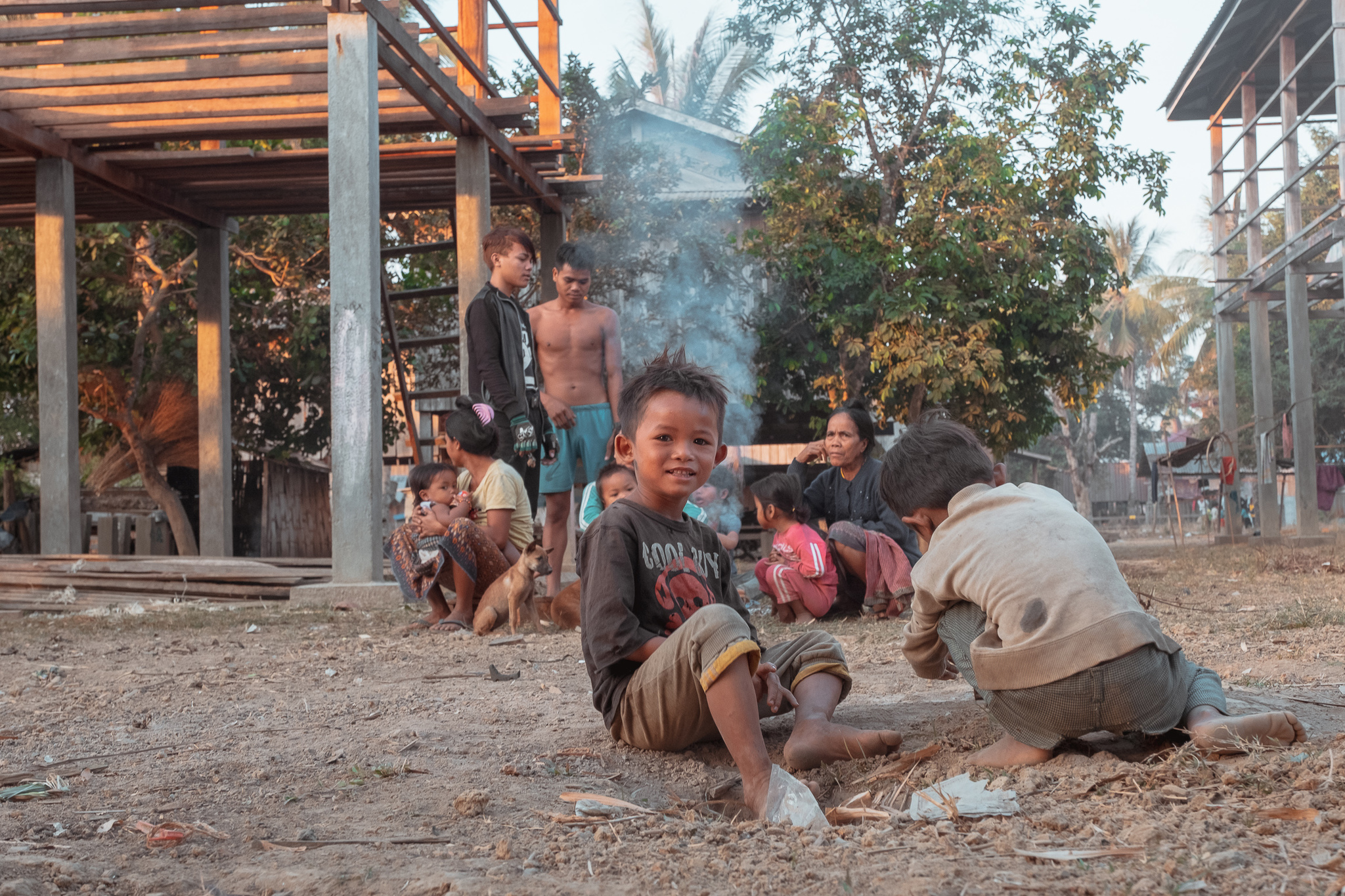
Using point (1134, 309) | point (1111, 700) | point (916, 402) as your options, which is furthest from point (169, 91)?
point (1134, 309)

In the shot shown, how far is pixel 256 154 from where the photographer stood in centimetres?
887

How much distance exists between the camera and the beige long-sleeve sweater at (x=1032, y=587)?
2229 millimetres

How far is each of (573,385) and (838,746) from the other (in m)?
4.22

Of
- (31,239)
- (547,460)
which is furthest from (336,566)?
(31,239)

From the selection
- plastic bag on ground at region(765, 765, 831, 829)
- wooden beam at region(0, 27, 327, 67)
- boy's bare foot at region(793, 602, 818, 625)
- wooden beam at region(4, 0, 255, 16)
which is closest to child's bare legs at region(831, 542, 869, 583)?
boy's bare foot at region(793, 602, 818, 625)

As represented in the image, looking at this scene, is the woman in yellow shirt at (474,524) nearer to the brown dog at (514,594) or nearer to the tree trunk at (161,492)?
the brown dog at (514,594)

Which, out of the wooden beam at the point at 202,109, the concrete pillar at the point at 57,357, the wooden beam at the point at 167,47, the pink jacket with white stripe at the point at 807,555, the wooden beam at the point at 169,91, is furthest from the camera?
the concrete pillar at the point at 57,357

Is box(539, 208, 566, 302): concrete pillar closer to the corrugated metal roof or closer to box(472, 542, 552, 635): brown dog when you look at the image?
box(472, 542, 552, 635): brown dog

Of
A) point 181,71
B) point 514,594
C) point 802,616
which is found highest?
point 181,71

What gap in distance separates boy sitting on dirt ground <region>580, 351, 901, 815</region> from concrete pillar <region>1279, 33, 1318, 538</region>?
39.8 feet

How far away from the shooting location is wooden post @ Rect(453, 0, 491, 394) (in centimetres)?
801

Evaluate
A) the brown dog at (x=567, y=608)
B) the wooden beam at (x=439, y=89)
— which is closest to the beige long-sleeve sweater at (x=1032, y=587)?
the brown dog at (x=567, y=608)

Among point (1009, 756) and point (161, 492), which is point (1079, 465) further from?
point (1009, 756)

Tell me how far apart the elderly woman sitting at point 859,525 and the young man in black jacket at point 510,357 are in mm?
1580
